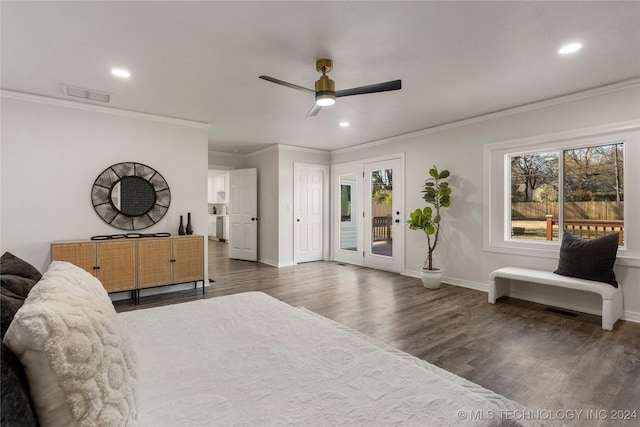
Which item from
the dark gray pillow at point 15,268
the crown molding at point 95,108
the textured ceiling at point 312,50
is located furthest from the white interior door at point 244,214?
the dark gray pillow at point 15,268

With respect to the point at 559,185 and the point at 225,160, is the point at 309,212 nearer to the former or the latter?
the point at 225,160

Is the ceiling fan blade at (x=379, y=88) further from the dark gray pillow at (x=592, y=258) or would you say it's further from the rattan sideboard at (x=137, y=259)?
the rattan sideboard at (x=137, y=259)

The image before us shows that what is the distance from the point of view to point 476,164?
4586 mm

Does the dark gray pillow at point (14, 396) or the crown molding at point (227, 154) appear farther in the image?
the crown molding at point (227, 154)

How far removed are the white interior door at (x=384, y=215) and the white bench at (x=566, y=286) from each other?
1.83 meters

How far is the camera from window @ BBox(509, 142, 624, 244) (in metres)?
3.60

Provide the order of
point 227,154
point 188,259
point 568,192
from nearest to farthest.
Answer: point 568,192
point 188,259
point 227,154

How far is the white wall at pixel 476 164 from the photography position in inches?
133

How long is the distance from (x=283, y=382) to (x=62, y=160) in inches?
165

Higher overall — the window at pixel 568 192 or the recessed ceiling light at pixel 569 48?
the recessed ceiling light at pixel 569 48

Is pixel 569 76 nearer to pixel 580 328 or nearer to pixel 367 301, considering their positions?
pixel 580 328

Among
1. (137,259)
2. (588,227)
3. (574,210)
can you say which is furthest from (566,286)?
(137,259)

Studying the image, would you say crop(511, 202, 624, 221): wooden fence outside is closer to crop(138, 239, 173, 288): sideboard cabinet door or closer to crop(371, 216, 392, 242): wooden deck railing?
crop(371, 216, 392, 242): wooden deck railing

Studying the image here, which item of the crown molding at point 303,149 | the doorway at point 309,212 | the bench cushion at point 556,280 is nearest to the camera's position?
the bench cushion at point 556,280
